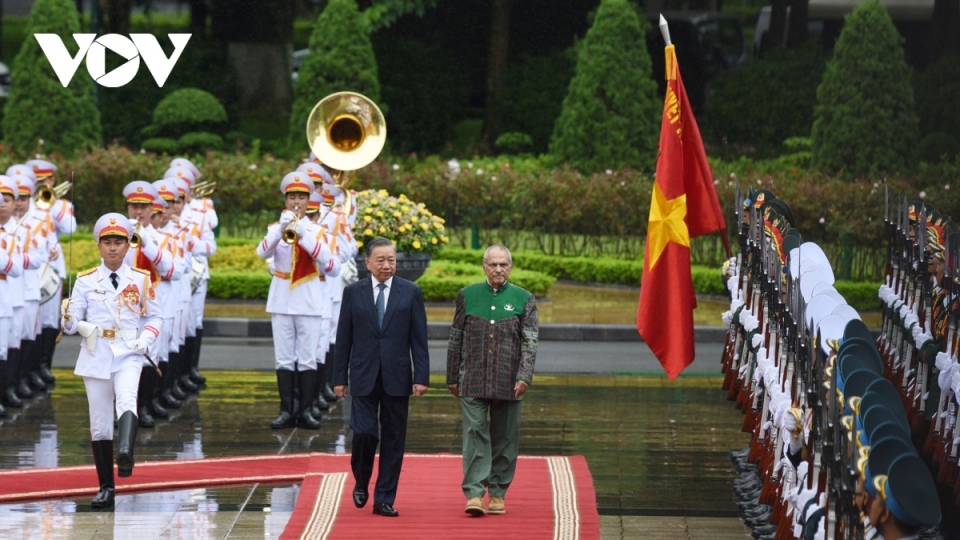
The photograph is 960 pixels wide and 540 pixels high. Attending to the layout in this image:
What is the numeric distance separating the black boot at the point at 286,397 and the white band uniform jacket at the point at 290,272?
0.47 m

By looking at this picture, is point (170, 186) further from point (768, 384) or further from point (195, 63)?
point (195, 63)

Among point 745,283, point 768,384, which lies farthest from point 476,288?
point 745,283

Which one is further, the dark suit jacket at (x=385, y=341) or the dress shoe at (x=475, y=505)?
the dark suit jacket at (x=385, y=341)

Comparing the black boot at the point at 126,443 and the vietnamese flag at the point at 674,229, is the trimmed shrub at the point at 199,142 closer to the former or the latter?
the vietnamese flag at the point at 674,229

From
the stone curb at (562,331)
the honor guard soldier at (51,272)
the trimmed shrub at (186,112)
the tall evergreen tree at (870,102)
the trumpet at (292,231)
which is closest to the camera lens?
the trumpet at (292,231)

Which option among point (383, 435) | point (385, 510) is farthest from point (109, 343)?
point (385, 510)

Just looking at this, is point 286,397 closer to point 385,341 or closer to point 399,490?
point 399,490

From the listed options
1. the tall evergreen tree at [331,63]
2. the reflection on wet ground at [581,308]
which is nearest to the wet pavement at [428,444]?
the reflection on wet ground at [581,308]

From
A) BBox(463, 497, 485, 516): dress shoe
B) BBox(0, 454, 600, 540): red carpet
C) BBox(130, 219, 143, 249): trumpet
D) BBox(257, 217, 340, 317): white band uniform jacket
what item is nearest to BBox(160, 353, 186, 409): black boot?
BBox(257, 217, 340, 317): white band uniform jacket

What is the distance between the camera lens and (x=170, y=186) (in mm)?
13367

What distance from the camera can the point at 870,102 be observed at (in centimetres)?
2375

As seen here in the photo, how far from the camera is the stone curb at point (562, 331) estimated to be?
60.5 feet

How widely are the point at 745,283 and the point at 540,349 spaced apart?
253 inches

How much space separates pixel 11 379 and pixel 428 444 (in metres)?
3.70
